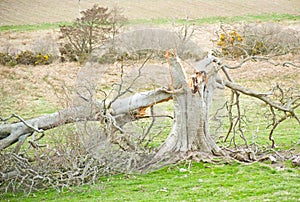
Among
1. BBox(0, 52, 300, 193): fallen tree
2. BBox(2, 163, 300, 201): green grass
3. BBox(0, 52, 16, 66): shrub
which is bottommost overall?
BBox(0, 52, 16, 66): shrub

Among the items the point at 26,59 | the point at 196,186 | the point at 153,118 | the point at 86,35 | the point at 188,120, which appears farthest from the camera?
the point at 86,35

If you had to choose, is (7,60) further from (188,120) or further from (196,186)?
(196,186)

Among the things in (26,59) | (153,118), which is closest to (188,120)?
(153,118)

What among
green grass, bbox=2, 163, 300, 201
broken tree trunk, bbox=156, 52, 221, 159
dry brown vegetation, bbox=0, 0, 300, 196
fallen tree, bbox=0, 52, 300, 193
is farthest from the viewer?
dry brown vegetation, bbox=0, 0, 300, 196

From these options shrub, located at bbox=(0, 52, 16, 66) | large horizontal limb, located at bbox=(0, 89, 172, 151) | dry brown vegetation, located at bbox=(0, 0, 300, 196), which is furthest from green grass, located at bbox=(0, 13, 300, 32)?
large horizontal limb, located at bbox=(0, 89, 172, 151)

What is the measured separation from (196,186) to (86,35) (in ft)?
64.6

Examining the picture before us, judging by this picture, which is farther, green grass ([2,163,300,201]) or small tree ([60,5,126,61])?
small tree ([60,5,126,61])

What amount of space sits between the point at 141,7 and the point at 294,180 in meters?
35.3

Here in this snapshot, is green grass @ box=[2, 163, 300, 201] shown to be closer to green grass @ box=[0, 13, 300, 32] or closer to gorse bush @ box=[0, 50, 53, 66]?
gorse bush @ box=[0, 50, 53, 66]

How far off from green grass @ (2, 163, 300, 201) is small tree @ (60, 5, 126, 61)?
1667 cm

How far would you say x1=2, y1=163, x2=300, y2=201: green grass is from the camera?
973 cm

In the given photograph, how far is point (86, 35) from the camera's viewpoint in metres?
29.2

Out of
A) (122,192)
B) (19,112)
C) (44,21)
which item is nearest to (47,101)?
(19,112)

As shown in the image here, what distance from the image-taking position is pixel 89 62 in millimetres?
13594
